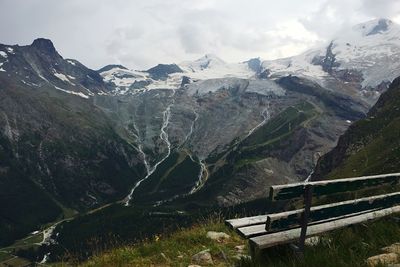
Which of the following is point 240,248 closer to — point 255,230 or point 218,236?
point 218,236

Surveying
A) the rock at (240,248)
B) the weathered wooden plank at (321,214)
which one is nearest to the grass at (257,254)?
the rock at (240,248)

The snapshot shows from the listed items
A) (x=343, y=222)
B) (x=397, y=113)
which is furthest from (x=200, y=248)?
(x=397, y=113)

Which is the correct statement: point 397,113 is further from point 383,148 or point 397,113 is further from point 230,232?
point 230,232

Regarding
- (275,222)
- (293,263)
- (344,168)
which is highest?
(275,222)

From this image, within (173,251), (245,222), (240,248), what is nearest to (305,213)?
(245,222)

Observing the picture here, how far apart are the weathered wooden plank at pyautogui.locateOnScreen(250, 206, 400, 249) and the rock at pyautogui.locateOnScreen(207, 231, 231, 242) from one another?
4584 mm

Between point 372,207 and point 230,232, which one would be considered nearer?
point 372,207

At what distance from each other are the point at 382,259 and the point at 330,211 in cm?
229

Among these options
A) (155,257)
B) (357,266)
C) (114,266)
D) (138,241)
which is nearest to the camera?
(357,266)

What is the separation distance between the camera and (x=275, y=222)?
1036 centimetres

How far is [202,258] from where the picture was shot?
13.5 meters

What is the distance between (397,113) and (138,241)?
7880 inches

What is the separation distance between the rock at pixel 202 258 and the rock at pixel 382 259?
4951 millimetres

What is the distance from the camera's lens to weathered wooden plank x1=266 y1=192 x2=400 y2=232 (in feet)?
34.1
